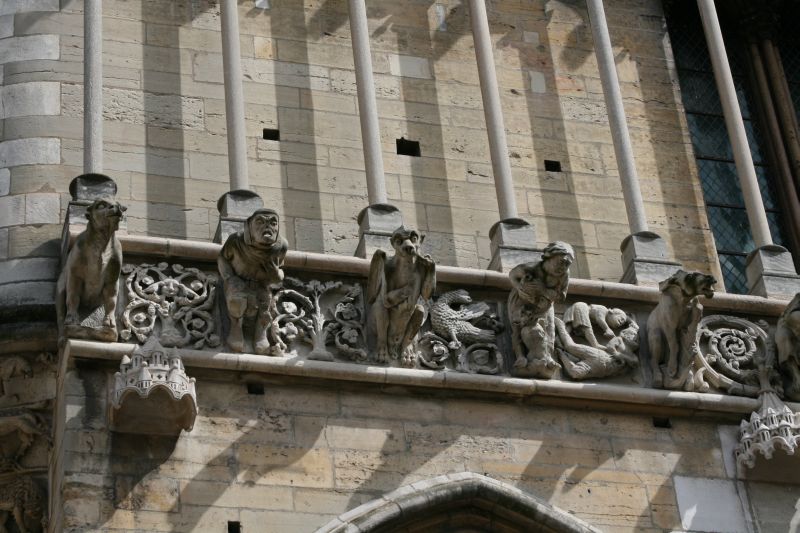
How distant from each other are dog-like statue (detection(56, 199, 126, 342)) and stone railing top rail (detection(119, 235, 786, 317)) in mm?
278

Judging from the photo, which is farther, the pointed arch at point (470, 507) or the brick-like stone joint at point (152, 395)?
the pointed arch at point (470, 507)

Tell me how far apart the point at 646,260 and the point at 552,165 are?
1.39 meters

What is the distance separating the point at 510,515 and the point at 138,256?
260 cm

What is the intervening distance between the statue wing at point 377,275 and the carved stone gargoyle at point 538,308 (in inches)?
32.7

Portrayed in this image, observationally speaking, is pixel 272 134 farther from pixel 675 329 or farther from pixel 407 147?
pixel 675 329

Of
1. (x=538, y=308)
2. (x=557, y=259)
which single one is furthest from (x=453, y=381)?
(x=557, y=259)

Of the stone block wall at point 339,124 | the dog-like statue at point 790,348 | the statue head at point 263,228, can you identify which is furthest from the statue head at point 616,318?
the statue head at point 263,228

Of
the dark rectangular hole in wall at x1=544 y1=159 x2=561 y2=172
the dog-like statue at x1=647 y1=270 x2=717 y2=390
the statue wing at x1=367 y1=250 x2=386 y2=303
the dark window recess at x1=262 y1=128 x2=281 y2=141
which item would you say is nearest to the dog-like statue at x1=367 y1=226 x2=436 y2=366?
the statue wing at x1=367 y1=250 x2=386 y2=303

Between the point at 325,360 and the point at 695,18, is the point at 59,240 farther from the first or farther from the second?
the point at 695,18

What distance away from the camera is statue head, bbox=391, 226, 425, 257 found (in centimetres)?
1352

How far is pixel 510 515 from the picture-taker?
43.3 ft

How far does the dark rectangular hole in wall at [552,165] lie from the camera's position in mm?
15719

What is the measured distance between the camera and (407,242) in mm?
13516

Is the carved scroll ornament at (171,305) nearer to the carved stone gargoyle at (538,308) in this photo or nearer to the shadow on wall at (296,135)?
the shadow on wall at (296,135)
